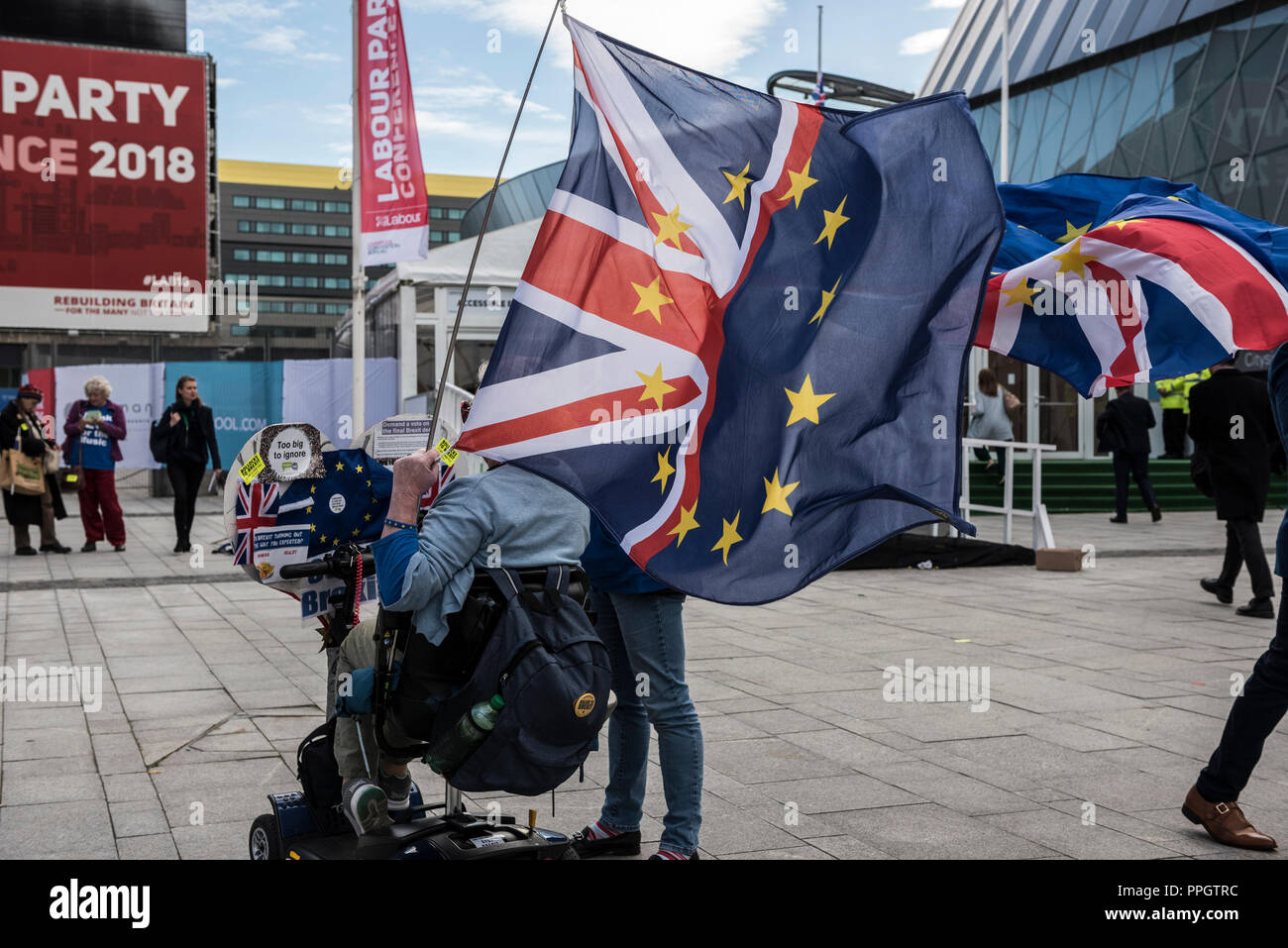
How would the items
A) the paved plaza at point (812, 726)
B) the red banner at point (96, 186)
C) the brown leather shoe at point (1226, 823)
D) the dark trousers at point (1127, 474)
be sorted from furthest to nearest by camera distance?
1. the red banner at point (96, 186)
2. the dark trousers at point (1127, 474)
3. the paved plaza at point (812, 726)
4. the brown leather shoe at point (1226, 823)

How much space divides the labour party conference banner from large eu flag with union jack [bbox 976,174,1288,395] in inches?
419

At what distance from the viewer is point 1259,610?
9344 millimetres

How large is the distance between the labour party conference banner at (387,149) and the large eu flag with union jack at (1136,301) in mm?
10651

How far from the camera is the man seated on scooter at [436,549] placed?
10.3 feet

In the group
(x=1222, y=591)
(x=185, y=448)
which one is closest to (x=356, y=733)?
(x=1222, y=591)

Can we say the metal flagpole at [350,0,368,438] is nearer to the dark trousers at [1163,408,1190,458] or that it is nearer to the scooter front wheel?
the scooter front wheel

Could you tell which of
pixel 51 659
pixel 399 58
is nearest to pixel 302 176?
pixel 399 58

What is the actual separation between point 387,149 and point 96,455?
472cm

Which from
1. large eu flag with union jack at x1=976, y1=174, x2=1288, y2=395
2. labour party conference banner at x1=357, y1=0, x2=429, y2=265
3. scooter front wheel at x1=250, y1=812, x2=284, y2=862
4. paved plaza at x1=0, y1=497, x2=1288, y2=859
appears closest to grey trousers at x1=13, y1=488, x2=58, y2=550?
paved plaza at x1=0, y1=497, x2=1288, y2=859

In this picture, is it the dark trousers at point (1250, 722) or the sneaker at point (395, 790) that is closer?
the sneaker at point (395, 790)

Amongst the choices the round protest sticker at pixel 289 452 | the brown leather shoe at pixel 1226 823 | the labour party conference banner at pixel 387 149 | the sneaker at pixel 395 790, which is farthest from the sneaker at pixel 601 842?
the labour party conference banner at pixel 387 149

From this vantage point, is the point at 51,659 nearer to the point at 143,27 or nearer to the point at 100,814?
the point at 100,814

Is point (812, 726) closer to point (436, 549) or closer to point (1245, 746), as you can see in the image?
point (1245, 746)

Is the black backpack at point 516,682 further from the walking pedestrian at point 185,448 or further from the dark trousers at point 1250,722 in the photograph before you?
the walking pedestrian at point 185,448
